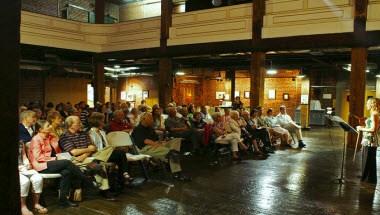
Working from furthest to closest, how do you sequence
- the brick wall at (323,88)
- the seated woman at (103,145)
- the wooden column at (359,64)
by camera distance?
the brick wall at (323,88) → the wooden column at (359,64) → the seated woman at (103,145)

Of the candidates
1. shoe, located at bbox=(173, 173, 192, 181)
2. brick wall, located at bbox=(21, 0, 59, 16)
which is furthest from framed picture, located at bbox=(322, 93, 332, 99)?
shoe, located at bbox=(173, 173, 192, 181)

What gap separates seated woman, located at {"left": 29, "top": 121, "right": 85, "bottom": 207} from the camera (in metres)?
4.19

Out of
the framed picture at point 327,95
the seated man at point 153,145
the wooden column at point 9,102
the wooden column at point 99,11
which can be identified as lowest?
the seated man at point 153,145

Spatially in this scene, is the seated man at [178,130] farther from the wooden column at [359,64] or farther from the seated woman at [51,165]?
the wooden column at [359,64]

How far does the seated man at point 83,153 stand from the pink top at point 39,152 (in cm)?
21

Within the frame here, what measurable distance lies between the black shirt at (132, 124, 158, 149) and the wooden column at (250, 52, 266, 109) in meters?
5.37

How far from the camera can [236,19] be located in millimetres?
10766

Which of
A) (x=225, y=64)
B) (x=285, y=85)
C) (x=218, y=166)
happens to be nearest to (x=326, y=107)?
(x=285, y=85)

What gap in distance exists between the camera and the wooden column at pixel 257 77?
10430 mm

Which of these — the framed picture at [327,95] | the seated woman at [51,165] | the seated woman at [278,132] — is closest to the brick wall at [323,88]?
the framed picture at [327,95]

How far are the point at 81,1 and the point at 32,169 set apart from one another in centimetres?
1218

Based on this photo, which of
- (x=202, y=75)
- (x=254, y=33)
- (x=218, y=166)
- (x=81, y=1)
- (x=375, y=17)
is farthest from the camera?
(x=202, y=75)

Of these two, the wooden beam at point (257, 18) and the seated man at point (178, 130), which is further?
the wooden beam at point (257, 18)

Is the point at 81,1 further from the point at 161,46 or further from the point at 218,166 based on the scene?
the point at 218,166
